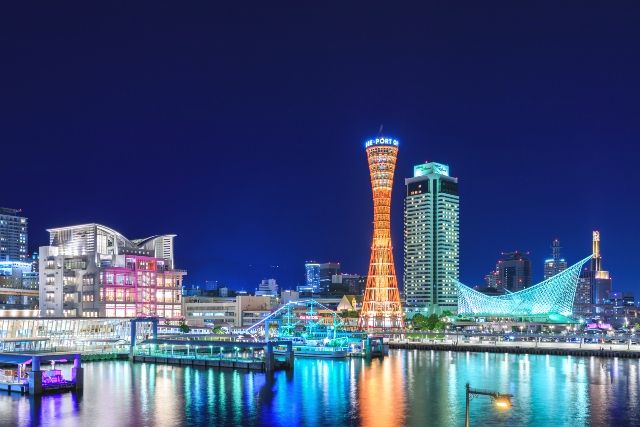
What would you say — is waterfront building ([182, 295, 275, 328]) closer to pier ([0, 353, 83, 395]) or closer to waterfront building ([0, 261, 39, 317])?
waterfront building ([0, 261, 39, 317])

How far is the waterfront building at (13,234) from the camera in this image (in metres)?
140

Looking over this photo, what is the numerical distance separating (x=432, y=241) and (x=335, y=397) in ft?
349

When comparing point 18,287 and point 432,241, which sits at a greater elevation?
point 432,241

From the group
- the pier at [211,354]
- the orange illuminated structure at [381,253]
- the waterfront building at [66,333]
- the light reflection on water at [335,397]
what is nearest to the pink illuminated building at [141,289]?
the waterfront building at [66,333]

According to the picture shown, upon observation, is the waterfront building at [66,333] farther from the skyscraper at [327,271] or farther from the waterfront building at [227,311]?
the skyscraper at [327,271]

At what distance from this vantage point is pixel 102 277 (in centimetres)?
7631

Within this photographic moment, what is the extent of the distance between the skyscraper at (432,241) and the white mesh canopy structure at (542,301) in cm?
2541

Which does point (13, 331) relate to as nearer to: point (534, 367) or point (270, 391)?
point (270, 391)

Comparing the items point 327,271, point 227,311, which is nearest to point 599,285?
point 327,271

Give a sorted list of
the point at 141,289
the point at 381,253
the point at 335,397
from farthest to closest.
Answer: the point at 141,289 < the point at 381,253 < the point at 335,397

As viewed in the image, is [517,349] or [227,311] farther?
[227,311]

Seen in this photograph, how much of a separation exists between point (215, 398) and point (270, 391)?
348 centimetres

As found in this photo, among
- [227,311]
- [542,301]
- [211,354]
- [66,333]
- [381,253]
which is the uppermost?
[381,253]

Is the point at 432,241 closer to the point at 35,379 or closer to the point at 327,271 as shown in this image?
the point at 327,271
